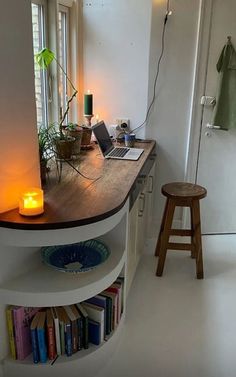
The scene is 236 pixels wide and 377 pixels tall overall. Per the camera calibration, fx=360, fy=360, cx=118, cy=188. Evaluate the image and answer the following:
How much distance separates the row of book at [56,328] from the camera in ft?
5.40

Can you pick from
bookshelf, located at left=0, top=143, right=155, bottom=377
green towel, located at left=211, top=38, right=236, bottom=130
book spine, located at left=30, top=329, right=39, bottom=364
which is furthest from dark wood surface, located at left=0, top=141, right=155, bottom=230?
green towel, located at left=211, top=38, right=236, bottom=130

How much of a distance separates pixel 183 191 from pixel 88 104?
105 centimetres

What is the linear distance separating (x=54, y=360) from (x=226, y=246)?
1.89 m

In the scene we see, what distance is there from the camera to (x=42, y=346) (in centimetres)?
166

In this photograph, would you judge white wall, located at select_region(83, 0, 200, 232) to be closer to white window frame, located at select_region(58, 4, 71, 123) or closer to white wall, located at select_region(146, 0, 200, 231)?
white wall, located at select_region(146, 0, 200, 231)

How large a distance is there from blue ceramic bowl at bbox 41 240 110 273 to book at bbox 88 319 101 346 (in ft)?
0.91

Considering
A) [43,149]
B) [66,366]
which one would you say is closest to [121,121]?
[43,149]

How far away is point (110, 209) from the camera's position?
1.62m

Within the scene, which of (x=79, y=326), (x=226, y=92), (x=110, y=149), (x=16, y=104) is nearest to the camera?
(x=16, y=104)

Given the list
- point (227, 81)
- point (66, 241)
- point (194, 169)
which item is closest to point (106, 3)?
point (227, 81)

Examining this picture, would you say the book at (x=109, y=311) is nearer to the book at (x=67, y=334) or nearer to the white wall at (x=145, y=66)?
the book at (x=67, y=334)

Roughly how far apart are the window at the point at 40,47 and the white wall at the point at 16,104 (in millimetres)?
877

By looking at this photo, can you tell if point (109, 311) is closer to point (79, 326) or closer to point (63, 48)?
point (79, 326)

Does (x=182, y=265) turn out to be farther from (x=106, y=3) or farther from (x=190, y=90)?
(x=106, y=3)
